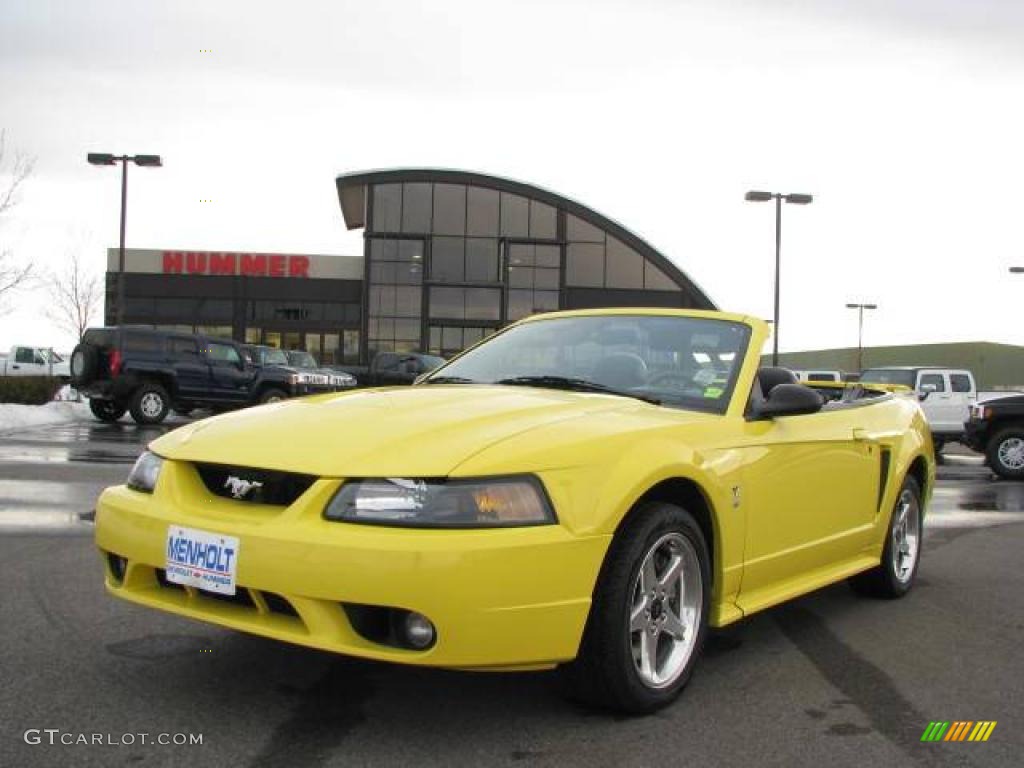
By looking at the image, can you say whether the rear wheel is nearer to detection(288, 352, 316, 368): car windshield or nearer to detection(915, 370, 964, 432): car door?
detection(288, 352, 316, 368): car windshield

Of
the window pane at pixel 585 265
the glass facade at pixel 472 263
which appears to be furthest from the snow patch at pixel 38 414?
the window pane at pixel 585 265

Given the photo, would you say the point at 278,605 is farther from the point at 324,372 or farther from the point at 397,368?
the point at 397,368

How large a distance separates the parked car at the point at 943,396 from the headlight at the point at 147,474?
681 inches

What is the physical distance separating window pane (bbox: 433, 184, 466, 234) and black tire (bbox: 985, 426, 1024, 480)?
1178 inches

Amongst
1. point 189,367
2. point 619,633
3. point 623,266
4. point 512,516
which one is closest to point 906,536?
point 619,633

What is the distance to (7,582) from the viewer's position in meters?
4.98

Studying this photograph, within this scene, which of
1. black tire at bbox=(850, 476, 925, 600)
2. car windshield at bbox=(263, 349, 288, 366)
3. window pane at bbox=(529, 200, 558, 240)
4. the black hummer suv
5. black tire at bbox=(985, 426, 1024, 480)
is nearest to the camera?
black tire at bbox=(850, 476, 925, 600)

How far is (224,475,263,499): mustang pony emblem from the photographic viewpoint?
125 inches

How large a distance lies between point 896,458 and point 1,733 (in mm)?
4409

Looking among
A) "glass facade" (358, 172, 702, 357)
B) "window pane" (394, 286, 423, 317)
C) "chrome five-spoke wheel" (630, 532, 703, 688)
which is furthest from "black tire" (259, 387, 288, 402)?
"window pane" (394, 286, 423, 317)

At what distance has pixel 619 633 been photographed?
Result: 9.93 ft

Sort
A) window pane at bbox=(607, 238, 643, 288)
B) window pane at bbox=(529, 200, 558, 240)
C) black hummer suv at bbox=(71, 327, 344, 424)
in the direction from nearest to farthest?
black hummer suv at bbox=(71, 327, 344, 424), window pane at bbox=(529, 200, 558, 240), window pane at bbox=(607, 238, 643, 288)

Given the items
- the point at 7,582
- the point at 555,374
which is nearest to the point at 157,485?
the point at 555,374

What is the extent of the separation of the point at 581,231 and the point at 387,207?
8.74 metres
